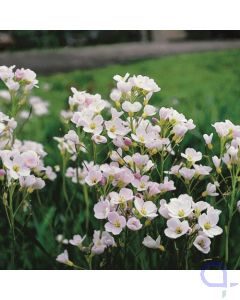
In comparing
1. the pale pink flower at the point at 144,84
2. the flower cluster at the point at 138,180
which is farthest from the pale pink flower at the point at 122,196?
the pale pink flower at the point at 144,84

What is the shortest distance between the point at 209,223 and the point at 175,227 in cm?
7

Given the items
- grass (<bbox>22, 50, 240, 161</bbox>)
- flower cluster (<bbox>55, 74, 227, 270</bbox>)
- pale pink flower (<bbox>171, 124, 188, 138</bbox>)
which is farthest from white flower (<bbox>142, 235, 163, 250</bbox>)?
grass (<bbox>22, 50, 240, 161</bbox>)

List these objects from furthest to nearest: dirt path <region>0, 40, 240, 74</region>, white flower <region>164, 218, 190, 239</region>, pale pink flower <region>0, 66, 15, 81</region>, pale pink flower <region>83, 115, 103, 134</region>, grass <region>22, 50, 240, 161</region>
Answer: dirt path <region>0, 40, 240, 74</region>
grass <region>22, 50, 240, 161</region>
pale pink flower <region>0, 66, 15, 81</region>
pale pink flower <region>83, 115, 103, 134</region>
white flower <region>164, 218, 190, 239</region>

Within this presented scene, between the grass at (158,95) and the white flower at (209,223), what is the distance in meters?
0.26

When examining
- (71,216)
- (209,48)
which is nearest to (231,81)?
(209,48)

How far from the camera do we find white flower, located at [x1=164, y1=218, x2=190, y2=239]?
1.00 m

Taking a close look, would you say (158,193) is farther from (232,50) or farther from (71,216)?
(232,50)

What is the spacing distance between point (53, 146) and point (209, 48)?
3.85ft

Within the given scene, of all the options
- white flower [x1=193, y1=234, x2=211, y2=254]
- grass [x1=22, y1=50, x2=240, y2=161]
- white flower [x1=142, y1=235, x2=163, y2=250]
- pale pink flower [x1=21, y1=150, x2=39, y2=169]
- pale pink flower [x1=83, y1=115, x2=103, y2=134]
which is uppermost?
pale pink flower [x1=83, y1=115, x2=103, y2=134]

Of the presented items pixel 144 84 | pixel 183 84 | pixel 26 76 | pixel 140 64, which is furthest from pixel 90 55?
pixel 144 84

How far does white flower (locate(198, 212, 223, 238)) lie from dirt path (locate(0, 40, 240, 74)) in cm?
154

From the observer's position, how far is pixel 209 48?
9.45 ft

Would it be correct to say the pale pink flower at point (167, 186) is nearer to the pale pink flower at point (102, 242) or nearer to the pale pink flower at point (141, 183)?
the pale pink flower at point (141, 183)

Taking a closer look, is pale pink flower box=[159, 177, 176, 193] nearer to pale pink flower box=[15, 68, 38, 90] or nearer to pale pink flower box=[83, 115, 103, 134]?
pale pink flower box=[83, 115, 103, 134]
